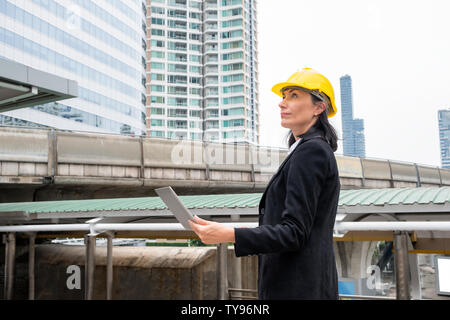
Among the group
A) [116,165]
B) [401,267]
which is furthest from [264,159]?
[401,267]

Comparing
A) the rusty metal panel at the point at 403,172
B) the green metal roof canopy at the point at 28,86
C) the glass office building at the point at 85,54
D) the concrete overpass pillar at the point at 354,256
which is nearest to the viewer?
the green metal roof canopy at the point at 28,86

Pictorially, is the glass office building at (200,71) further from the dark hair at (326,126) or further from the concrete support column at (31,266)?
the dark hair at (326,126)

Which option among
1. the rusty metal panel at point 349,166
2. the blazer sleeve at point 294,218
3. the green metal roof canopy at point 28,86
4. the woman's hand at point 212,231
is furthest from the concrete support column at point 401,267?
the rusty metal panel at point 349,166

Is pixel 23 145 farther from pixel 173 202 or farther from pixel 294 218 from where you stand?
pixel 294 218

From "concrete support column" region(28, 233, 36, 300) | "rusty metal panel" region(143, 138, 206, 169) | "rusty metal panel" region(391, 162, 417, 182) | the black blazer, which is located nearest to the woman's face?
the black blazer

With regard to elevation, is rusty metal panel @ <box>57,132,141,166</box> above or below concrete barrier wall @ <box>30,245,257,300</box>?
above

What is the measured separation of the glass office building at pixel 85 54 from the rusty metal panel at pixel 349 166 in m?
41.6

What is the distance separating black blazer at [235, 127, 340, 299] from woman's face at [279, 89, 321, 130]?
4.6 inches

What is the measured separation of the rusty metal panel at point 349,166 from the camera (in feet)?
78.4

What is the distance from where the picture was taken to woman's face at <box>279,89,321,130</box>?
2.08 metres

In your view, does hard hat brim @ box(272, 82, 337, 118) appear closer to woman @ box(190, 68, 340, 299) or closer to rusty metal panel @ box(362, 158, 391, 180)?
woman @ box(190, 68, 340, 299)

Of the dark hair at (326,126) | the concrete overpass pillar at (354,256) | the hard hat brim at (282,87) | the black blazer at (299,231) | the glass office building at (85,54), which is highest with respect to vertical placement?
the glass office building at (85,54)

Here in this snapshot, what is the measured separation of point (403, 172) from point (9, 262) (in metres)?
21.5
